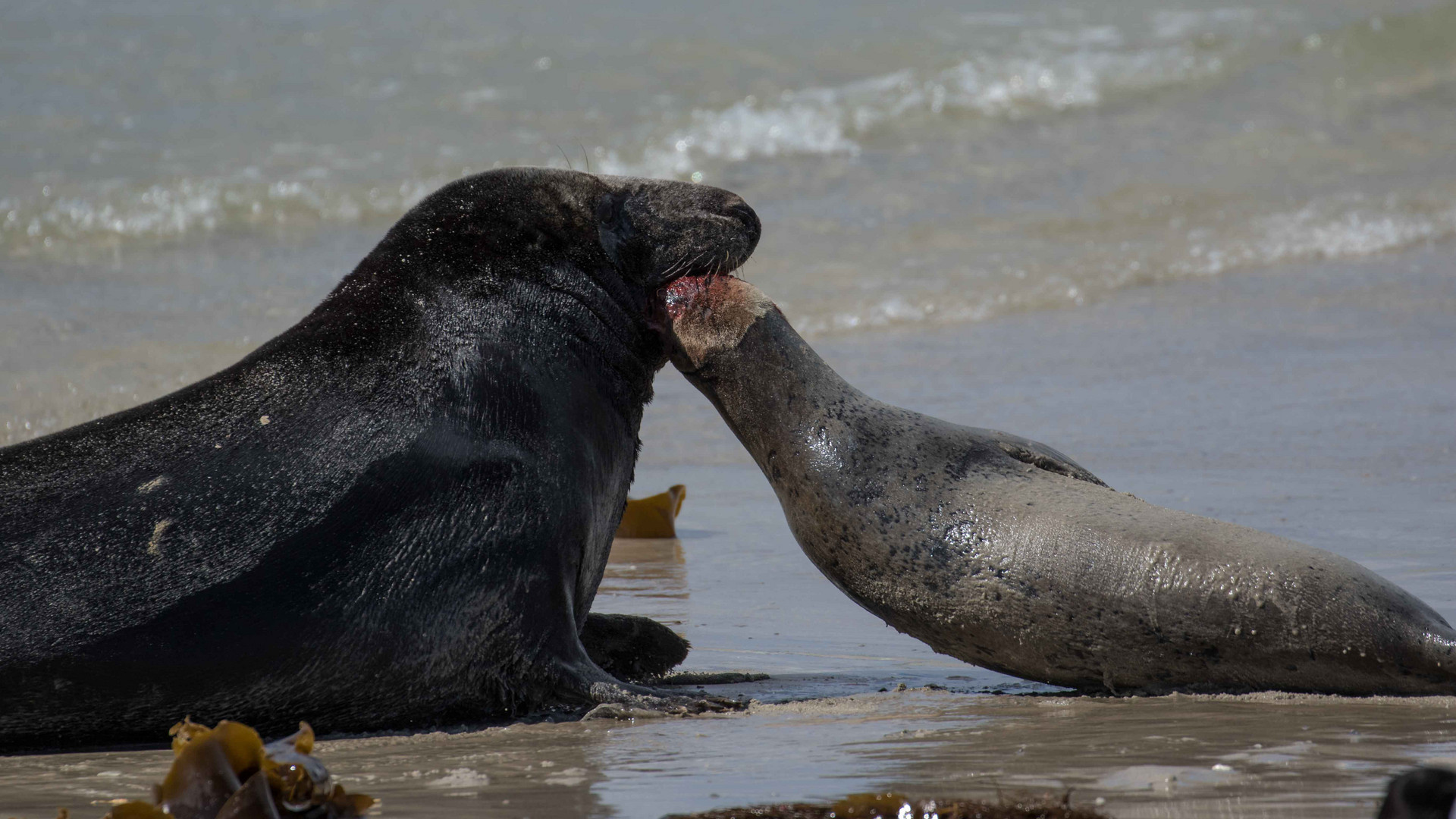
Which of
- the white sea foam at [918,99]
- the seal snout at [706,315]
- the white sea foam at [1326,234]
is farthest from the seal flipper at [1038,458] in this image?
the white sea foam at [918,99]

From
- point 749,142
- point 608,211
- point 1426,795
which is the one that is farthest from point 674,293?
point 749,142

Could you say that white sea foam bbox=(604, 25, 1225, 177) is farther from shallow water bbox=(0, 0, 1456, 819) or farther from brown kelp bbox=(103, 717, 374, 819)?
brown kelp bbox=(103, 717, 374, 819)

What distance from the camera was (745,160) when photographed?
16875 millimetres

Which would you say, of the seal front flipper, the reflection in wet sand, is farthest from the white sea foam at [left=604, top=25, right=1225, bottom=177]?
the seal front flipper

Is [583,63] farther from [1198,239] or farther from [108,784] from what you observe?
[108,784]

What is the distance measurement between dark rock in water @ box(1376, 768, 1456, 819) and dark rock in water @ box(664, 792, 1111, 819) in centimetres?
62

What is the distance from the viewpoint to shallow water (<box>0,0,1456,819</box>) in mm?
3863

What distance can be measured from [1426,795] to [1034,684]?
258cm

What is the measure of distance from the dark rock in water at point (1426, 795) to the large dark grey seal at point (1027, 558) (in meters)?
2.02

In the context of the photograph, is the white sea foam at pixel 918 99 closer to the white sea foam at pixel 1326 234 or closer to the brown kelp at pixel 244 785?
the white sea foam at pixel 1326 234

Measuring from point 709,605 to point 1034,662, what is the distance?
1.65 metres

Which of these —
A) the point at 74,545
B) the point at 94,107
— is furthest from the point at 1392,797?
the point at 94,107

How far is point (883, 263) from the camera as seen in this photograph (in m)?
13.6

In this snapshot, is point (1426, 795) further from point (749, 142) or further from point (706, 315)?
point (749, 142)
